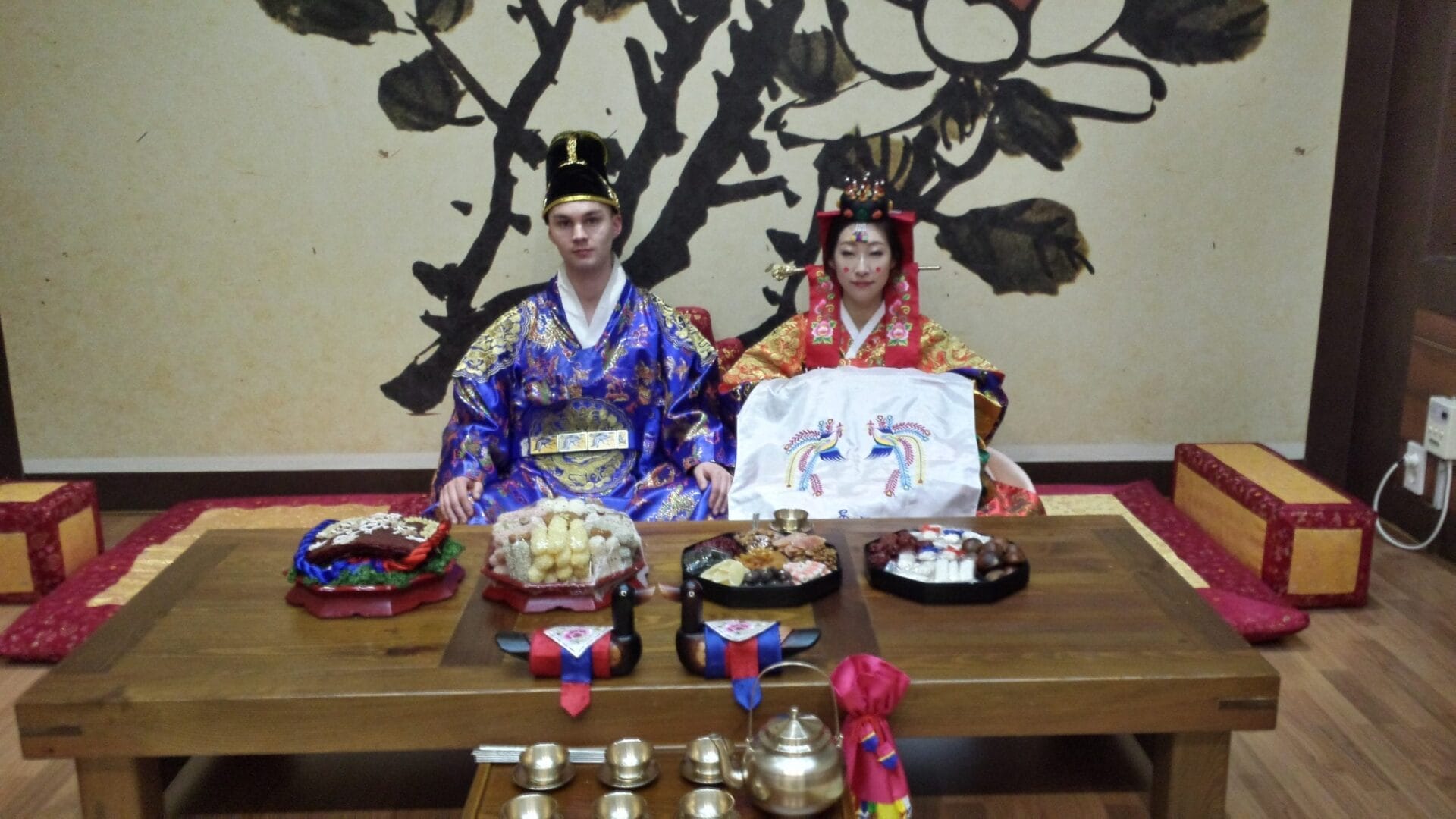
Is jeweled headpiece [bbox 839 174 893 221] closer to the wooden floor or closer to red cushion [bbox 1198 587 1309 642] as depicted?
red cushion [bbox 1198 587 1309 642]

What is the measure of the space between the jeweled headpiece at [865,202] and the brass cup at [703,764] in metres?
1.75

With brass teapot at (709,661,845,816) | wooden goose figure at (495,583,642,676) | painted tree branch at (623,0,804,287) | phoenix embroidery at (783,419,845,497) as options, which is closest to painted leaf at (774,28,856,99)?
painted tree branch at (623,0,804,287)

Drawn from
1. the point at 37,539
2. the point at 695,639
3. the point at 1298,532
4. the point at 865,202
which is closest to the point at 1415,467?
the point at 1298,532

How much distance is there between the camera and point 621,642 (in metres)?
1.99

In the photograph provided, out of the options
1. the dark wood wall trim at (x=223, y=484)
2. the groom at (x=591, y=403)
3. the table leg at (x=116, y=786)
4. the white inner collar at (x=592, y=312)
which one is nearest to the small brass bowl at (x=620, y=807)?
the table leg at (x=116, y=786)

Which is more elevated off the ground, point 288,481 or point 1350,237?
point 1350,237

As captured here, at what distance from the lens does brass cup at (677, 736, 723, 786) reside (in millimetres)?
1899

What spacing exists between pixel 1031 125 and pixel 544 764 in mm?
2756

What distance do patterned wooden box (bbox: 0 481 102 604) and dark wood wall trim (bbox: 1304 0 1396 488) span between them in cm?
400

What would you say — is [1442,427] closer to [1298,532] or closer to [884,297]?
[1298,532]

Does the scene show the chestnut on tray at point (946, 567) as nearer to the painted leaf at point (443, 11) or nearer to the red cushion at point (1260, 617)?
the red cushion at point (1260, 617)

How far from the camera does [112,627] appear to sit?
2178 mm

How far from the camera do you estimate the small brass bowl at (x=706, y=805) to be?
176cm

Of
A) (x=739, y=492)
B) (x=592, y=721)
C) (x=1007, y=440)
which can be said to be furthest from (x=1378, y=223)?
(x=592, y=721)
